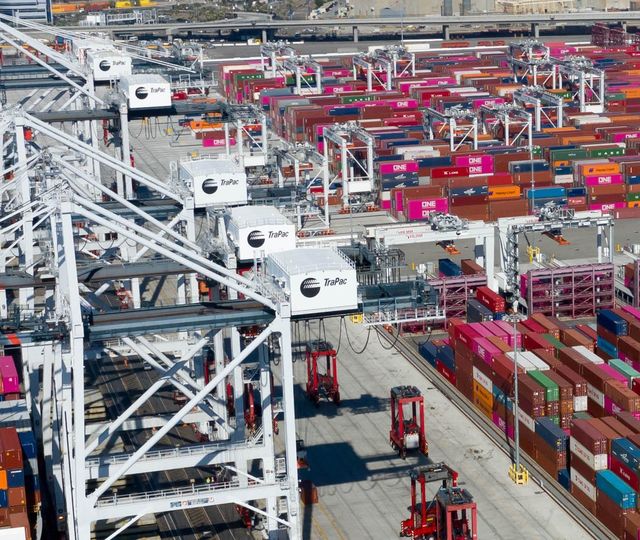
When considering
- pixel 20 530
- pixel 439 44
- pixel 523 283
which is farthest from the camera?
pixel 439 44

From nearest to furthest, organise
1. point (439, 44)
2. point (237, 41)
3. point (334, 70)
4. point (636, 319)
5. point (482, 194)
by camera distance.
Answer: point (636, 319) < point (482, 194) < point (334, 70) < point (439, 44) < point (237, 41)

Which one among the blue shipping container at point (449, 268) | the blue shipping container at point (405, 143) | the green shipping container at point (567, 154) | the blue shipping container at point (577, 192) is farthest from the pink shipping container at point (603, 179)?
the blue shipping container at point (449, 268)

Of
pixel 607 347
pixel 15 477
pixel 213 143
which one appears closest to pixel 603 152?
pixel 213 143

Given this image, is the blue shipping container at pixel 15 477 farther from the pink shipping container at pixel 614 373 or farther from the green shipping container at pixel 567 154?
the green shipping container at pixel 567 154

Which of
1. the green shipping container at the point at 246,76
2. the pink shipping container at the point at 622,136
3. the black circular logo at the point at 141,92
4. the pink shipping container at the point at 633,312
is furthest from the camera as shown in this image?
the green shipping container at the point at 246,76

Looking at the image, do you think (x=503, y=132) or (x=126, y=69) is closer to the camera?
(x=126, y=69)

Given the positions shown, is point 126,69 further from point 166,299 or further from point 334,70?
point 334,70

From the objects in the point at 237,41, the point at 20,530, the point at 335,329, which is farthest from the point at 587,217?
the point at 237,41

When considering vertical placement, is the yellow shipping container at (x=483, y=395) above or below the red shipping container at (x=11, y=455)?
below
